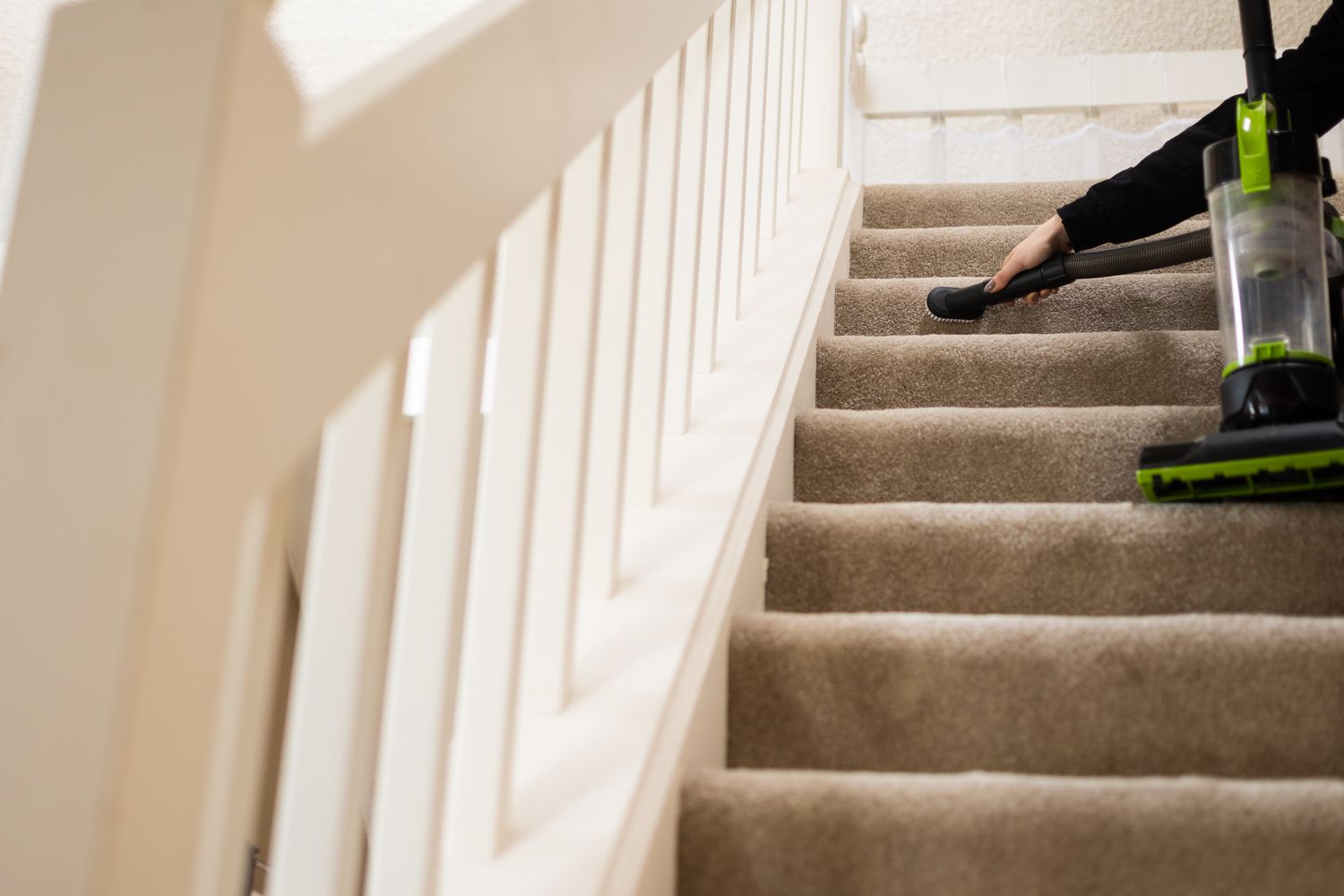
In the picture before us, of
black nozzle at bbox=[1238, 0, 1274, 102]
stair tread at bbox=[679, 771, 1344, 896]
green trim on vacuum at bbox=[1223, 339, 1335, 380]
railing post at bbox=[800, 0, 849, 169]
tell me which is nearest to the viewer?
stair tread at bbox=[679, 771, 1344, 896]

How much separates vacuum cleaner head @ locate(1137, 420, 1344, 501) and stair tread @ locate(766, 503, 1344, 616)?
0.03m

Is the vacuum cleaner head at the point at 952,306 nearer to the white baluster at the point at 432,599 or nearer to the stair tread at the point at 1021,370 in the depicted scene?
the stair tread at the point at 1021,370

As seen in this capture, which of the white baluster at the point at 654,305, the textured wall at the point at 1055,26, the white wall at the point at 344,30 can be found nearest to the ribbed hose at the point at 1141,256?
the white baluster at the point at 654,305

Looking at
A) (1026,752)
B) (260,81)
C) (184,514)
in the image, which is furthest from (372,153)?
(1026,752)

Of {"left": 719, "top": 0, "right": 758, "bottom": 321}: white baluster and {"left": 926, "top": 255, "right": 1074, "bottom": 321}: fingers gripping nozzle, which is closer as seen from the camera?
{"left": 719, "top": 0, "right": 758, "bottom": 321}: white baluster

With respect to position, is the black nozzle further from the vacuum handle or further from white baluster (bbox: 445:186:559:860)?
white baluster (bbox: 445:186:559:860)

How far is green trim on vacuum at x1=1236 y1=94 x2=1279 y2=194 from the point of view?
1.25m

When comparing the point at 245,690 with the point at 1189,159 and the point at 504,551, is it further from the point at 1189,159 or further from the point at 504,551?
the point at 1189,159

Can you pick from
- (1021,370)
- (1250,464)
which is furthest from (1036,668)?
(1021,370)

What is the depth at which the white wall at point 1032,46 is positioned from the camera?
337 centimetres

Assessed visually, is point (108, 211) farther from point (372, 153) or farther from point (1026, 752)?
point (1026, 752)

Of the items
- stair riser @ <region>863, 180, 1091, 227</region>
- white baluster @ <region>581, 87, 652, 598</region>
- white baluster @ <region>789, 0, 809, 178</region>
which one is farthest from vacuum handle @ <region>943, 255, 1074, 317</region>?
white baluster @ <region>581, 87, 652, 598</region>

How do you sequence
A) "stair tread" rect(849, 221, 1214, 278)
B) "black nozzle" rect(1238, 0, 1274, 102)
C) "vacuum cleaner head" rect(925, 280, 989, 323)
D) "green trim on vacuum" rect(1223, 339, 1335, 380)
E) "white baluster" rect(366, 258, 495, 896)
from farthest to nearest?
1. "stair tread" rect(849, 221, 1214, 278)
2. "vacuum cleaner head" rect(925, 280, 989, 323)
3. "black nozzle" rect(1238, 0, 1274, 102)
4. "green trim on vacuum" rect(1223, 339, 1335, 380)
5. "white baluster" rect(366, 258, 495, 896)

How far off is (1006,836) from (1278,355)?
669 mm
